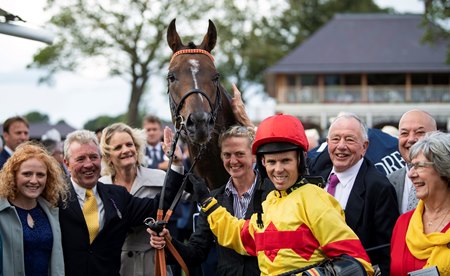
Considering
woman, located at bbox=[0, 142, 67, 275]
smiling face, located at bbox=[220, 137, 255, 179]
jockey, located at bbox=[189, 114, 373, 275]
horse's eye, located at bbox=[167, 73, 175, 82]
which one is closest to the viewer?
jockey, located at bbox=[189, 114, 373, 275]

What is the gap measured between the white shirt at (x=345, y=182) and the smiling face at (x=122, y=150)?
1806 millimetres

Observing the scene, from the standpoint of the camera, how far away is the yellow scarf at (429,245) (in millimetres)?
3629

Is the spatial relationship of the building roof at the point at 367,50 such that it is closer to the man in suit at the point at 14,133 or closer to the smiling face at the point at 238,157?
the man in suit at the point at 14,133

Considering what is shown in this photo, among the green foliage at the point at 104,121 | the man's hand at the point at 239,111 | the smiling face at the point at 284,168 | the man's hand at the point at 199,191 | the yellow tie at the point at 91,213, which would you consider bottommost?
the yellow tie at the point at 91,213

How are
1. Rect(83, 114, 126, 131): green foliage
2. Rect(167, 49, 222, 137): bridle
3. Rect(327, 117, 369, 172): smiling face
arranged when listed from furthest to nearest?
Rect(83, 114, 126, 131): green foliage
Rect(167, 49, 222, 137): bridle
Rect(327, 117, 369, 172): smiling face

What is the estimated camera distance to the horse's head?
4918mm

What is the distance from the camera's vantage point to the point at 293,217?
372 cm

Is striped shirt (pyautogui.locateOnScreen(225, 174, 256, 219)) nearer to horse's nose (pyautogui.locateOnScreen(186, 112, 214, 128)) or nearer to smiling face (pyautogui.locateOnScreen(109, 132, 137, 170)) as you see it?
horse's nose (pyautogui.locateOnScreen(186, 112, 214, 128))

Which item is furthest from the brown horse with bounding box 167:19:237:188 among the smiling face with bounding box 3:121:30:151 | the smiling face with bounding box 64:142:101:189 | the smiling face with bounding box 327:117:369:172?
the smiling face with bounding box 3:121:30:151

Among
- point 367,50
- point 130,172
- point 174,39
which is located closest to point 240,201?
point 130,172

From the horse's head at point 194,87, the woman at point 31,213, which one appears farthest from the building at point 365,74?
the woman at point 31,213

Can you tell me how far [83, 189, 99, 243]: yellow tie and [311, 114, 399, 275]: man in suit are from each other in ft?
5.60

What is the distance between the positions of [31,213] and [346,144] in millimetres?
2201

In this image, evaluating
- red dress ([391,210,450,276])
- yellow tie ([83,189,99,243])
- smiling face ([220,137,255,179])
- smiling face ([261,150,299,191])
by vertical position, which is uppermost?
smiling face ([220,137,255,179])
